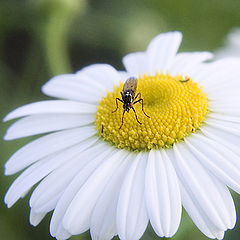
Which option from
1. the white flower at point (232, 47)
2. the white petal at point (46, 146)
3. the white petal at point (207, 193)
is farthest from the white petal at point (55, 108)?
the white flower at point (232, 47)

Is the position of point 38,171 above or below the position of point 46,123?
below

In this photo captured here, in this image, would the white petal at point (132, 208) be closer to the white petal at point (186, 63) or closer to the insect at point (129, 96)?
the insect at point (129, 96)

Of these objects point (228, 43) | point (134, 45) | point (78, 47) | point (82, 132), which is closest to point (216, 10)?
point (228, 43)

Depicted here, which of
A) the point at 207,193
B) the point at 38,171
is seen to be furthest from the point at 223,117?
the point at 38,171

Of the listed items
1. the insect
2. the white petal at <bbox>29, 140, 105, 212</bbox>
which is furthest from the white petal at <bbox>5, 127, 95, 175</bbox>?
the insect

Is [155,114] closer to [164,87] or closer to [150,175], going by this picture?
[164,87]

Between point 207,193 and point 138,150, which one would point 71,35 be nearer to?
point 138,150
